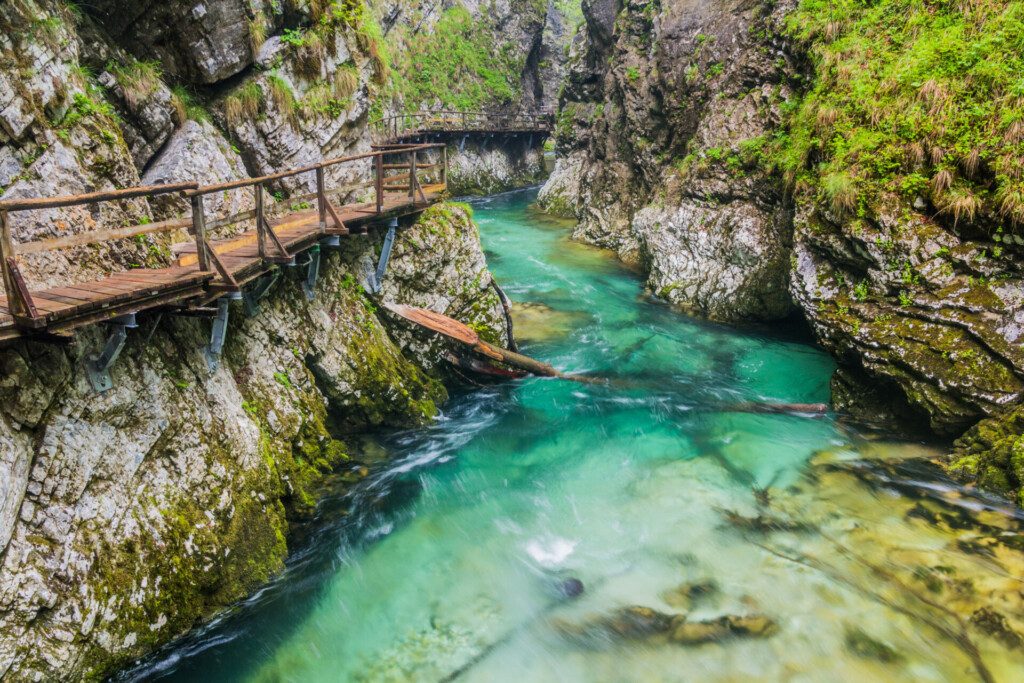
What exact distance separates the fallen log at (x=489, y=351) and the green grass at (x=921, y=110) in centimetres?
403

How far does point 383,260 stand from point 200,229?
198 inches

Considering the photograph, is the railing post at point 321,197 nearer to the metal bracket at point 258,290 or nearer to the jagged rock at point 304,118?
the metal bracket at point 258,290

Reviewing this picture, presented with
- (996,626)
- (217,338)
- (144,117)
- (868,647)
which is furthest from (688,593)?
(144,117)

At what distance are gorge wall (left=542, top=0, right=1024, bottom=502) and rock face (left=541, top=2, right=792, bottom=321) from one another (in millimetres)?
64

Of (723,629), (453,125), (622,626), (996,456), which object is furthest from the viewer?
(453,125)

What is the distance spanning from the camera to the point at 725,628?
257 inches

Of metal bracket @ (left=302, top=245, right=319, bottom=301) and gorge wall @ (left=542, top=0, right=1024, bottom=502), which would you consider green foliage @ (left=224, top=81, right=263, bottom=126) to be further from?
gorge wall @ (left=542, top=0, right=1024, bottom=502)

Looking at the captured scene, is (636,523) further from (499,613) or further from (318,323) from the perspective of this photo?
(318,323)

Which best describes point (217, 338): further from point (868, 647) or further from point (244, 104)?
point (868, 647)

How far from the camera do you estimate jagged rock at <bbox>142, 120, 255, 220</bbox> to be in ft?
27.6

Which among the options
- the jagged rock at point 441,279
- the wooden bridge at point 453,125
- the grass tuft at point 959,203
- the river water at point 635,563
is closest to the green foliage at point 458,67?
the wooden bridge at point 453,125

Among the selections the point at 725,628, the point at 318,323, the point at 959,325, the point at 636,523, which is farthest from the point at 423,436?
the point at 959,325

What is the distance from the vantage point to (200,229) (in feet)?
19.3

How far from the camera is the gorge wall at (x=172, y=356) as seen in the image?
5.10 metres
